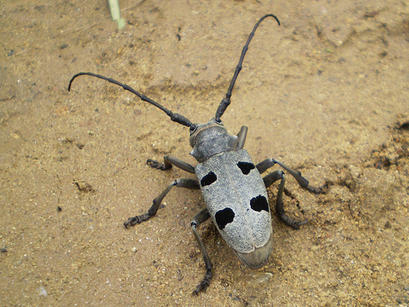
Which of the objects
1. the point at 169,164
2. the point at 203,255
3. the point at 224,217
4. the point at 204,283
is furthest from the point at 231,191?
the point at 169,164

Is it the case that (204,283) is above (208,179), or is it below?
below

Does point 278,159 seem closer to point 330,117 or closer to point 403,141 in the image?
point 330,117

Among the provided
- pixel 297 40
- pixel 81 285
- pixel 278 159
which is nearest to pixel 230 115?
pixel 278 159

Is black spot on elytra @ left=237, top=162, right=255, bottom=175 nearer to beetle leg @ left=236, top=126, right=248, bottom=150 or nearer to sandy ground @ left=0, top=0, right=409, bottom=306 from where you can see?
beetle leg @ left=236, top=126, right=248, bottom=150

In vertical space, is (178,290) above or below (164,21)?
below

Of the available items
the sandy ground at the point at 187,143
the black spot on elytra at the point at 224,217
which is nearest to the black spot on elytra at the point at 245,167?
the black spot on elytra at the point at 224,217

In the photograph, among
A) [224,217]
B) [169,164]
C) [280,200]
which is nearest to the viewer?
[224,217]

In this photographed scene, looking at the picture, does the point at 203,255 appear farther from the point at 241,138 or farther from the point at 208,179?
the point at 241,138
